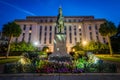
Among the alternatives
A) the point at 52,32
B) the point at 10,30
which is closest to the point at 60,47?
the point at 10,30

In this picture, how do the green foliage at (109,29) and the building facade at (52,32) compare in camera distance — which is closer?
the green foliage at (109,29)

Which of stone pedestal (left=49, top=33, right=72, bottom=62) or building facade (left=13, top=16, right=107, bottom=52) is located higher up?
building facade (left=13, top=16, right=107, bottom=52)

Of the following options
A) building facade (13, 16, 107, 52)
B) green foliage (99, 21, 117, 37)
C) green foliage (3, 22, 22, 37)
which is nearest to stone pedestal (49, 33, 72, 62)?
green foliage (3, 22, 22, 37)

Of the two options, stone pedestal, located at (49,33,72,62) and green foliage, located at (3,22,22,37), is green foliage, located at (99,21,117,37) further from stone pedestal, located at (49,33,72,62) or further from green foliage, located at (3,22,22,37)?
green foliage, located at (3,22,22,37)

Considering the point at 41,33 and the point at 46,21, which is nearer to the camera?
the point at 41,33

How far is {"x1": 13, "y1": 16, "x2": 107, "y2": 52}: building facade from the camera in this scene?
72312 millimetres

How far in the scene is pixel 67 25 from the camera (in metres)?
76.5

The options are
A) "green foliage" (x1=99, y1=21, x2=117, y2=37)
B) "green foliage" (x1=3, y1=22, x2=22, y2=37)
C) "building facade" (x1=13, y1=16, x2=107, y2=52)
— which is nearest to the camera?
"green foliage" (x1=3, y1=22, x2=22, y2=37)

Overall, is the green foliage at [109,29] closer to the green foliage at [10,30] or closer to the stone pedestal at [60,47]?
the stone pedestal at [60,47]

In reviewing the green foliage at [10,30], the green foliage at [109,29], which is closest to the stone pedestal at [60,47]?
the green foliage at [10,30]

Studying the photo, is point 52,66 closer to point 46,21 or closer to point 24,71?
point 24,71

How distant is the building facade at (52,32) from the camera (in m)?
72.3

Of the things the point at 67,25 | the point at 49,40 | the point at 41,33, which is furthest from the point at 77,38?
the point at 41,33

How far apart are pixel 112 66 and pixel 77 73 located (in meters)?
3.22
